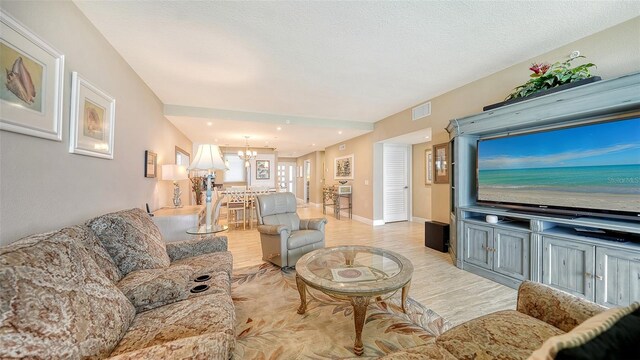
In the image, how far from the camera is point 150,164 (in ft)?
10.9

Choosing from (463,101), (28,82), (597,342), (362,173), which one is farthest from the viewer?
(362,173)

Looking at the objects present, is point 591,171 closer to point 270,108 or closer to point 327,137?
point 270,108

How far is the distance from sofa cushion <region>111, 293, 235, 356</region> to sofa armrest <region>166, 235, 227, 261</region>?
36.7 inches

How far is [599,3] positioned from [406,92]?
2083 mm

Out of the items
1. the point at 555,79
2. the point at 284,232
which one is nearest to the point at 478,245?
the point at 555,79

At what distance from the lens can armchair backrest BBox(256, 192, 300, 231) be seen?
11.2 feet

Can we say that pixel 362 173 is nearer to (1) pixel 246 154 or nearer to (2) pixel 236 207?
(2) pixel 236 207

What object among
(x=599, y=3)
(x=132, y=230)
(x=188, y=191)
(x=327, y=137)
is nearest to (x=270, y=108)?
(x=327, y=137)

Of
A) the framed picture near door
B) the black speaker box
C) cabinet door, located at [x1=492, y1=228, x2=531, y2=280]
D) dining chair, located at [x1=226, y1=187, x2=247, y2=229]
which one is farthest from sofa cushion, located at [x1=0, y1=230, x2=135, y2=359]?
the framed picture near door

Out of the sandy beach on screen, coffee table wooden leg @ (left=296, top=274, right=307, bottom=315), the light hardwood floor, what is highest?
the sandy beach on screen

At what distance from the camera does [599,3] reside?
74.3 inches

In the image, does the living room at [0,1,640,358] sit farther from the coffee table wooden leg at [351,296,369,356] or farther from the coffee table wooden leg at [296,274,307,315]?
the coffee table wooden leg at [296,274,307,315]

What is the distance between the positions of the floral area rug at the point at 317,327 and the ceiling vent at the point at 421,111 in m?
3.28

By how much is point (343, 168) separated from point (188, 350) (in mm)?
6654
